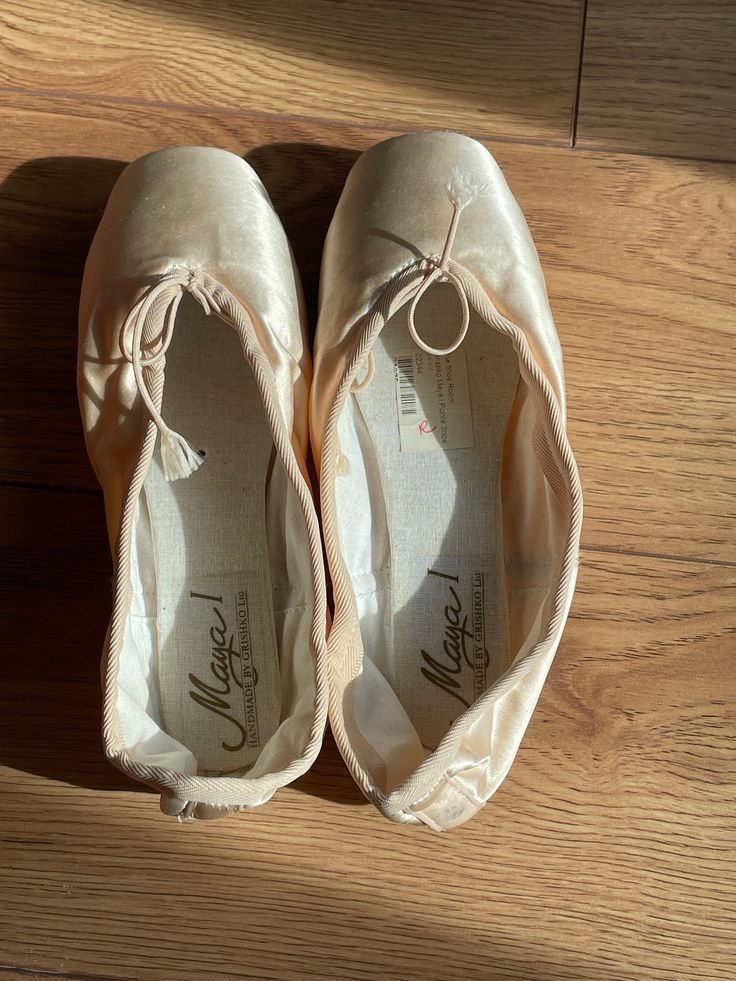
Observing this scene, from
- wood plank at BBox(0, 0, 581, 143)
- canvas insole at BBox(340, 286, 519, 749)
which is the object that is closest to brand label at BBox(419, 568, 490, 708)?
canvas insole at BBox(340, 286, 519, 749)

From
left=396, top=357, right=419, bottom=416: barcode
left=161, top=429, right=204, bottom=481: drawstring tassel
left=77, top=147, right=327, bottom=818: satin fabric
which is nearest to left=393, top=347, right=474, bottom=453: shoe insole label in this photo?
left=396, top=357, right=419, bottom=416: barcode

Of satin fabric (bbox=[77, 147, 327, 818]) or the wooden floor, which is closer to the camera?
satin fabric (bbox=[77, 147, 327, 818])

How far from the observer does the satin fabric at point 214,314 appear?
621 millimetres

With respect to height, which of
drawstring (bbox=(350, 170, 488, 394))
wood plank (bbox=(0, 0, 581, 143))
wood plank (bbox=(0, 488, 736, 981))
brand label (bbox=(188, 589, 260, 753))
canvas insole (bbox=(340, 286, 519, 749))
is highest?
wood plank (bbox=(0, 0, 581, 143))

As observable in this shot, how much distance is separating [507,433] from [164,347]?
318mm

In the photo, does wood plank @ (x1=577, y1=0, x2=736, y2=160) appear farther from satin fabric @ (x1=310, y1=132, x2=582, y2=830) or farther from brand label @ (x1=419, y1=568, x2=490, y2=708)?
brand label @ (x1=419, y1=568, x2=490, y2=708)

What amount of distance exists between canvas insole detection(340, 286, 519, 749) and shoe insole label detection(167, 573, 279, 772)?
0.33ft

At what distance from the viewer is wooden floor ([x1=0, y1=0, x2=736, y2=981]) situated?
2.42 ft

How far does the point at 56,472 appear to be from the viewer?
774 millimetres

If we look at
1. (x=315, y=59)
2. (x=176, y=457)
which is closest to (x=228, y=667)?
(x=176, y=457)

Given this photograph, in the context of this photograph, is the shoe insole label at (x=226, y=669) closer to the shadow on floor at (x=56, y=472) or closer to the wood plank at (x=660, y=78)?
the shadow on floor at (x=56, y=472)

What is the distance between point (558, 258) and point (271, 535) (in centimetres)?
40

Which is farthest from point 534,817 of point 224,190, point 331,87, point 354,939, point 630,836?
point 331,87

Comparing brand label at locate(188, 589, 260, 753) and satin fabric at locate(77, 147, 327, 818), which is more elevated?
satin fabric at locate(77, 147, 327, 818)
